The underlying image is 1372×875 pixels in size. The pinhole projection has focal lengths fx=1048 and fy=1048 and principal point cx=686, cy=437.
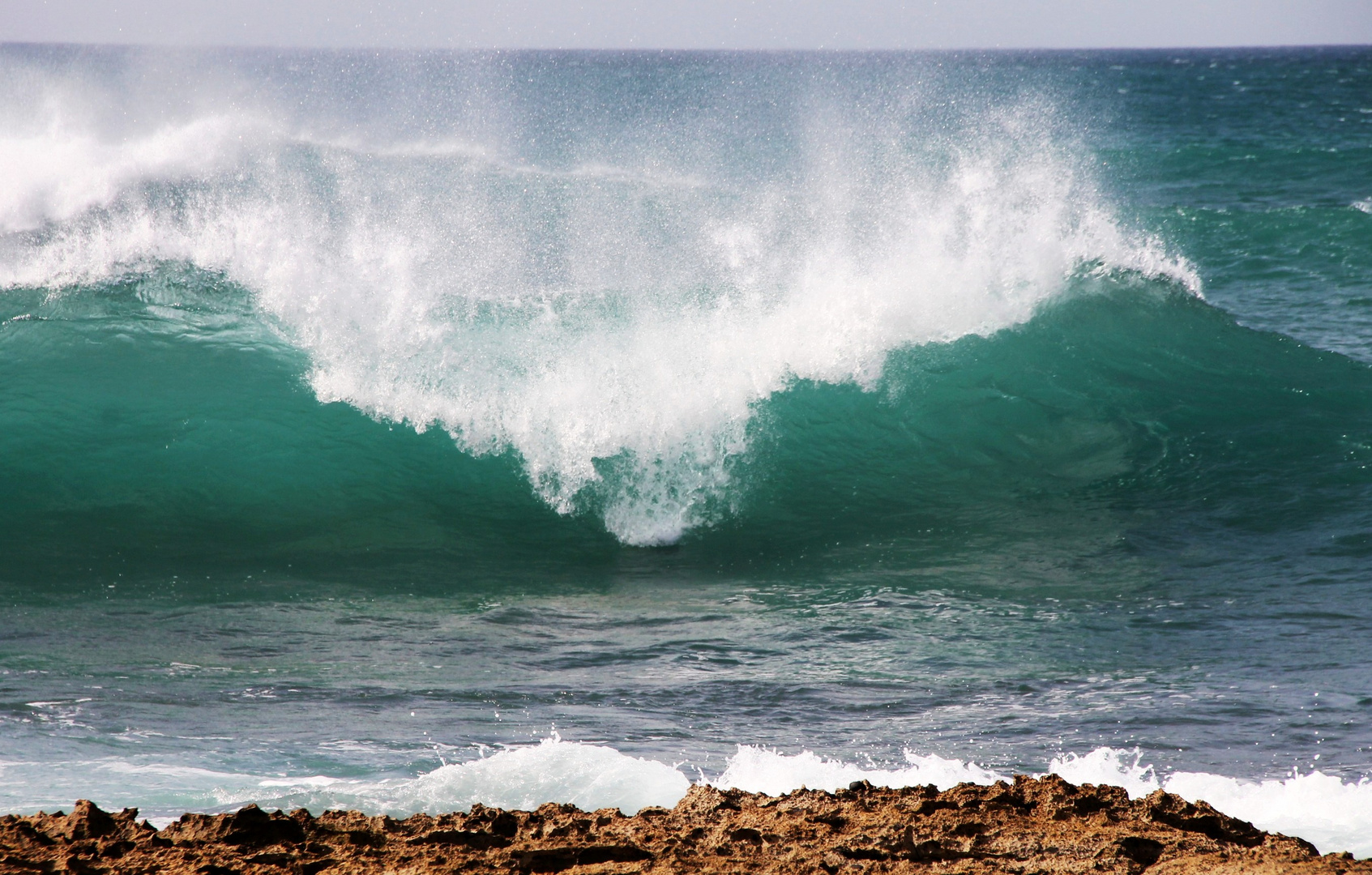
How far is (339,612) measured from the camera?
21.1 ft

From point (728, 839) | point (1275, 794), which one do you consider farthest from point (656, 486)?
point (728, 839)

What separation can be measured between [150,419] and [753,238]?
6.56 m

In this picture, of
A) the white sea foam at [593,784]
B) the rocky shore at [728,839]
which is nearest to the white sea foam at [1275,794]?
the white sea foam at [593,784]

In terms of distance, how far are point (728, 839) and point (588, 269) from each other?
9212mm

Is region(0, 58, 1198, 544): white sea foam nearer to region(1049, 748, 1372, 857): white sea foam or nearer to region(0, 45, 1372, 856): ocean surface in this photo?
region(0, 45, 1372, 856): ocean surface

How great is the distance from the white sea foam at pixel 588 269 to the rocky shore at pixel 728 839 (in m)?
4.38

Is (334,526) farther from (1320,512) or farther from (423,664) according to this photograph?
(1320,512)

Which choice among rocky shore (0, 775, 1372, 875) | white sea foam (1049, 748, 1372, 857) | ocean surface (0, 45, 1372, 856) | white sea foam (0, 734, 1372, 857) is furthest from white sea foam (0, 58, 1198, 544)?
rocky shore (0, 775, 1372, 875)

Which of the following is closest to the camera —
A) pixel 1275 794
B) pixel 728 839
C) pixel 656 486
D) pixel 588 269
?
pixel 728 839

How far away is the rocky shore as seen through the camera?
9.63ft

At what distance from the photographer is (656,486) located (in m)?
7.92

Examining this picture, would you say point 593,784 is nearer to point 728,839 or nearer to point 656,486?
point 728,839

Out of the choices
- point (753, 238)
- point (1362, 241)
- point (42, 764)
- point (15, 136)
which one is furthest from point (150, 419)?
point (1362, 241)

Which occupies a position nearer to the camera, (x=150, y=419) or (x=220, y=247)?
(x=150, y=419)
